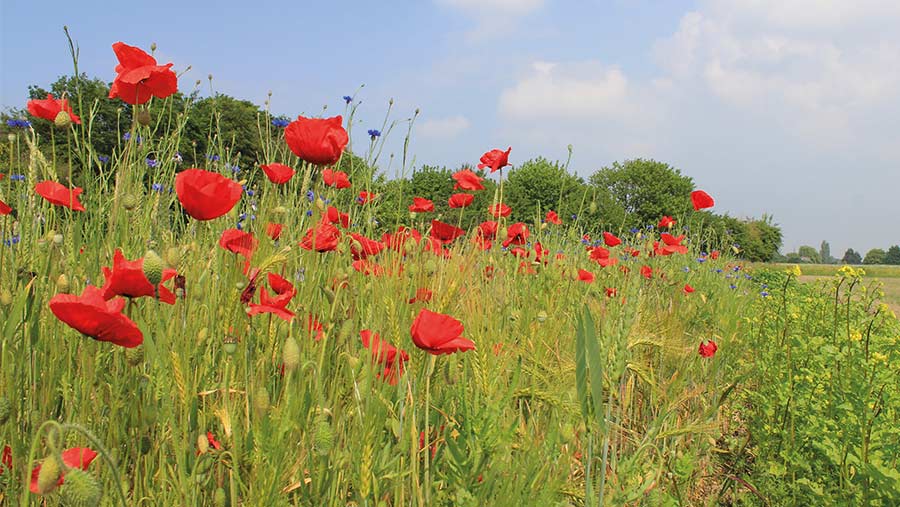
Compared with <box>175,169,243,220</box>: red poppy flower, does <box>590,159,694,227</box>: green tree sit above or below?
above

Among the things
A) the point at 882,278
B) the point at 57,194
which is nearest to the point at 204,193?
the point at 57,194

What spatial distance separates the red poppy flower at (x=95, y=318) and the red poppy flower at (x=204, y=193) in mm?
284

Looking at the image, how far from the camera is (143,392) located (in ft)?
4.36

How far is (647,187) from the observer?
30891mm

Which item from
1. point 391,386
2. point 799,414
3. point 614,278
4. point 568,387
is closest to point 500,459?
point 391,386

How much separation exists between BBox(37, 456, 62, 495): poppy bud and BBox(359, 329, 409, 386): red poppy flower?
1.59ft

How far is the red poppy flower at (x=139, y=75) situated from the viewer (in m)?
1.43

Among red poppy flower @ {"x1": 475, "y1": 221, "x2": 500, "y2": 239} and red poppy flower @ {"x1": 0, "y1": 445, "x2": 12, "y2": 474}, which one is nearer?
red poppy flower @ {"x1": 0, "y1": 445, "x2": 12, "y2": 474}

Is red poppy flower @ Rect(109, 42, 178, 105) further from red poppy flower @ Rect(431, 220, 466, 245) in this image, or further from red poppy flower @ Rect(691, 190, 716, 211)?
red poppy flower @ Rect(691, 190, 716, 211)

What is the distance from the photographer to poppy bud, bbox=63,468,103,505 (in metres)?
0.72

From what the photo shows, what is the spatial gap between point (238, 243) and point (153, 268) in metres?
0.40

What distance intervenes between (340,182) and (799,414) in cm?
173

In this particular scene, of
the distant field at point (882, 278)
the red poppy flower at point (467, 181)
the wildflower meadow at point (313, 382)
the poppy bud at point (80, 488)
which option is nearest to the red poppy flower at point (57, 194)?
the wildflower meadow at point (313, 382)

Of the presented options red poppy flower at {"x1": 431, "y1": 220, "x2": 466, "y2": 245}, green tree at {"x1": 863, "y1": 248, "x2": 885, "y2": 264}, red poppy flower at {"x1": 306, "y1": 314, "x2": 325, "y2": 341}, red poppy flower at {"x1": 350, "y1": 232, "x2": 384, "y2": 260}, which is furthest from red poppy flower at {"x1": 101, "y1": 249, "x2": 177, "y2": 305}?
green tree at {"x1": 863, "y1": 248, "x2": 885, "y2": 264}
